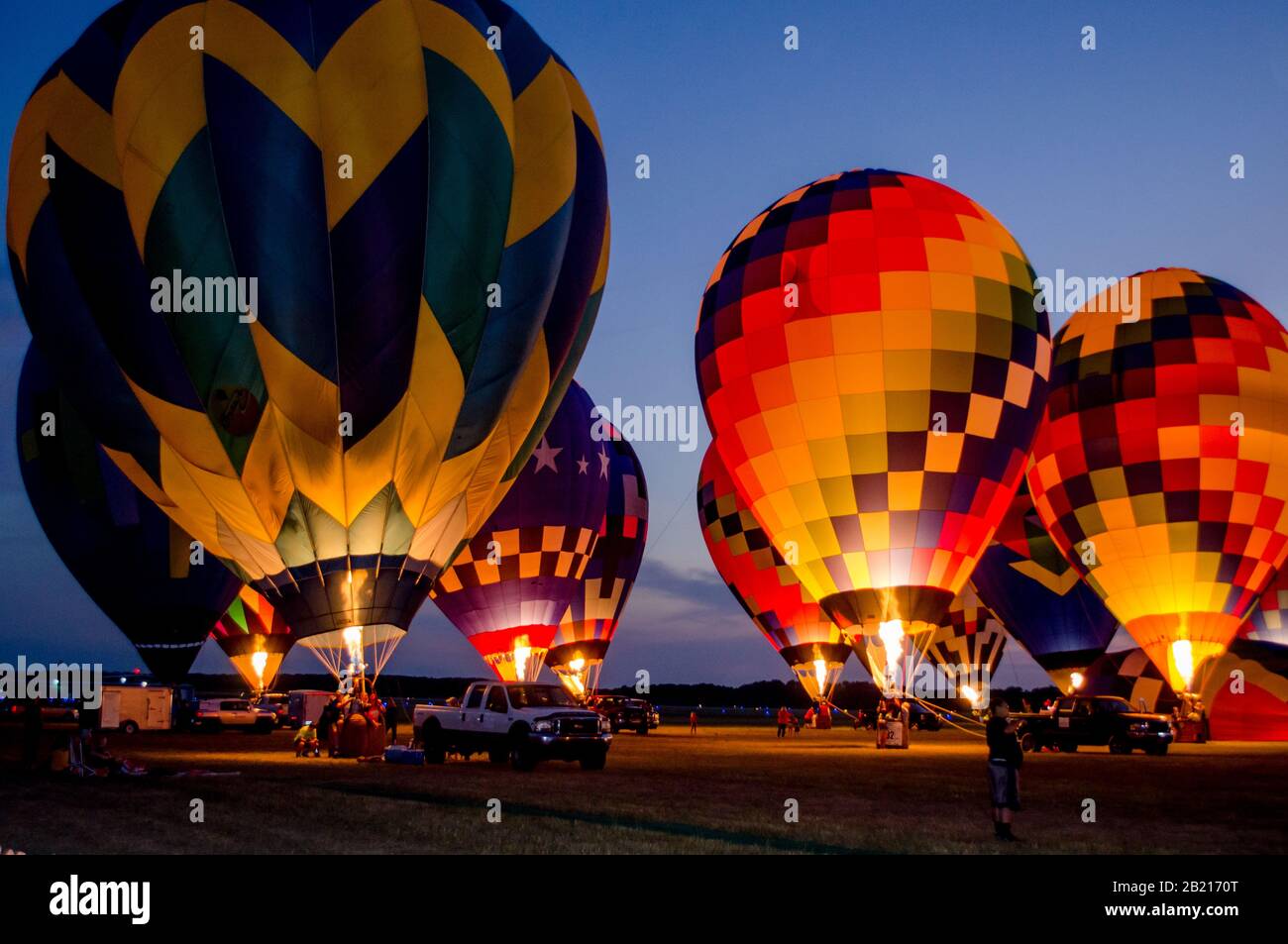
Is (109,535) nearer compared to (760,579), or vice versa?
(109,535)

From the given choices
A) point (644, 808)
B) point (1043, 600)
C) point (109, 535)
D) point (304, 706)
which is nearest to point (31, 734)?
point (644, 808)

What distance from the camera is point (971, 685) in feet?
161

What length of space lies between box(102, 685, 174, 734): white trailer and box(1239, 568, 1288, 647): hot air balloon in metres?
34.5

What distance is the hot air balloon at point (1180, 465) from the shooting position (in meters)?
28.5

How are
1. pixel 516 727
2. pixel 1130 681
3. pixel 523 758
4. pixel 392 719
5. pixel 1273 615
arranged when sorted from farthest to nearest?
1. pixel 1273 615
2. pixel 1130 681
3. pixel 392 719
4. pixel 516 727
5. pixel 523 758

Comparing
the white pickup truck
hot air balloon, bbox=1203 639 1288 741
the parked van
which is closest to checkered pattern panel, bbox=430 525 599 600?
the parked van

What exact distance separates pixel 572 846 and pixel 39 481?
25384 mm

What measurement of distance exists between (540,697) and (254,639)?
84.7 feet

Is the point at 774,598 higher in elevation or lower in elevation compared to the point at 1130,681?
higher

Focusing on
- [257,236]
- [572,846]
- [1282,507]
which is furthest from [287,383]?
[1282,507]

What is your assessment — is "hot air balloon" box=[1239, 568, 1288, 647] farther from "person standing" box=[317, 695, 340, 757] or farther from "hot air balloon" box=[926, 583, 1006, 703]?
"person standing" box=[317, 695, 340, 757]

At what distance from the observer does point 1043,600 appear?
38.6m

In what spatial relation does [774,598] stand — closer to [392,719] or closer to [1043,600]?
[1043,600]

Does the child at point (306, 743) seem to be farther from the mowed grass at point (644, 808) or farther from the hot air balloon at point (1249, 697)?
the hot air balloon at point (1249, 697)
